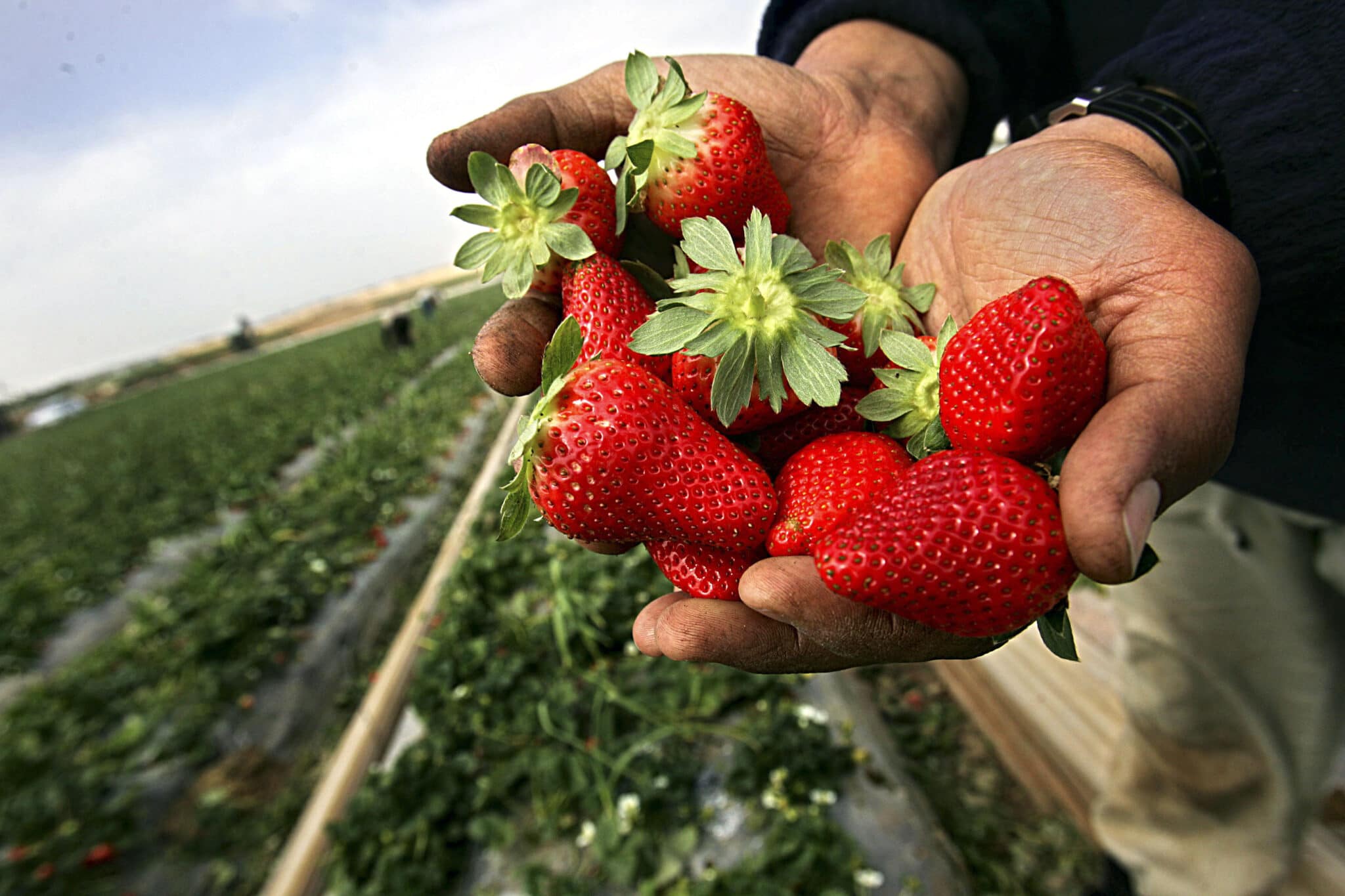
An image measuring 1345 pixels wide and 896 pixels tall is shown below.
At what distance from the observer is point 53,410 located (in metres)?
40.7

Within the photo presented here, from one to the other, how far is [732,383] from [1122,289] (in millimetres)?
539

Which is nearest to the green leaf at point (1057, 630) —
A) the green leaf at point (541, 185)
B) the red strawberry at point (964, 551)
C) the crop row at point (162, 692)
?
the red strawberry at point (964, 551)

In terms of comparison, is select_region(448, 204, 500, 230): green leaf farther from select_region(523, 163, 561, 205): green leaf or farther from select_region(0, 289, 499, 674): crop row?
select_region(0, 289, 499, 674): crop row

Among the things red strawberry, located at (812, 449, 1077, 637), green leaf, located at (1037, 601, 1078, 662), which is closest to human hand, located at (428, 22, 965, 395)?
red strawberry, located at (812, 449, 1077, 637)

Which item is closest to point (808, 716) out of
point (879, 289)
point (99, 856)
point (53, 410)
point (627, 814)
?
point (627, 814)

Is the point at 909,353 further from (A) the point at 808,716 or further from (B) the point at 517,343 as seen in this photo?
(A) the point at 808,716

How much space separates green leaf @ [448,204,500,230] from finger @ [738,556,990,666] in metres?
0.71

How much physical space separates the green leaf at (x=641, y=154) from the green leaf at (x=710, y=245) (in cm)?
→ 19

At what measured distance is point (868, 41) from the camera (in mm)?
1938

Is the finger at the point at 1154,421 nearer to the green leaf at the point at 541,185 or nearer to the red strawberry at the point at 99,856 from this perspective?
the green leaf at the point at 541,185

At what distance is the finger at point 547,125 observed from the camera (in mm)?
1419

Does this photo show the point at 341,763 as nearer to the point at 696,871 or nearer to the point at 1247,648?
the point at 696,871

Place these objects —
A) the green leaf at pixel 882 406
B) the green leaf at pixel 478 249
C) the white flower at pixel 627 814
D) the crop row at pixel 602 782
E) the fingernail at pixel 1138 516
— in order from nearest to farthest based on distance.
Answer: the fingernail at pixel 1138 516, the green leaf at pixel 882 406, the green leaf at pixel 478 249, the crop row at pixel 602 782, the white flower at pixel 627 814

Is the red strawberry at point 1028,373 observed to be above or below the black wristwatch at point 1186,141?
below
